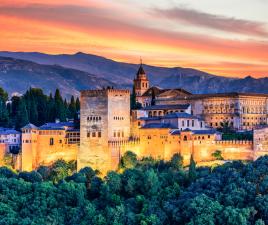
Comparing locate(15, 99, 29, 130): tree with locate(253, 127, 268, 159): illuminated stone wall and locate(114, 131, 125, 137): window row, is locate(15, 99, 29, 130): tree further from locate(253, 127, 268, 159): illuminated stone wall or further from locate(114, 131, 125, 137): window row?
locate(253, 127, 268, 159): illuminated stone wall

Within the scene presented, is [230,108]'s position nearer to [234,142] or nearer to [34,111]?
[234,142]

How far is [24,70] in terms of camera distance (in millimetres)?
150250

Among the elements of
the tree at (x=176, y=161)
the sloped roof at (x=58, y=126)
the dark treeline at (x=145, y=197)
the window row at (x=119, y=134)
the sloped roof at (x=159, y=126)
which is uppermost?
the sloped roof at (x=159, y=126)

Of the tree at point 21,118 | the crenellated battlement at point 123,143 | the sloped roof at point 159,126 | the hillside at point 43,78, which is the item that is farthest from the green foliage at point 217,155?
the hillside at point 43,78

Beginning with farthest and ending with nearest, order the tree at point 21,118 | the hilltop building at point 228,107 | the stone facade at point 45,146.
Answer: the hilltop building at point 228,107 → the tree at point 21,118 → the stone facade at point 45,146

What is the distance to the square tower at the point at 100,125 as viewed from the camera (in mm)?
44594

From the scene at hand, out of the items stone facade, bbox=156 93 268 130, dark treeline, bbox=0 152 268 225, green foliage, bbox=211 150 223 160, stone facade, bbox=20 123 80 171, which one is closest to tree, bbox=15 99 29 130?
stone facade, bbox=20 123 80 171

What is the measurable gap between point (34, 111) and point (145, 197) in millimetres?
20970

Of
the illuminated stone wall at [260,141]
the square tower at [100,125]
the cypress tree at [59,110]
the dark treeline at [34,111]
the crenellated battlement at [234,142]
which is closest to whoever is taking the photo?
the illuminated stone wall at [260,141]

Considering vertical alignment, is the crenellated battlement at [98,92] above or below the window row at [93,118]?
above

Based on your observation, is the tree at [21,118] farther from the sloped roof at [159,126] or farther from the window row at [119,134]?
the sloped roof at [159,126]

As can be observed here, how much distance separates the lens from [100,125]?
45.2 m

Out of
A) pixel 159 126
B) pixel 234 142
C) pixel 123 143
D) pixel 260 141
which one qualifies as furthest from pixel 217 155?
pixel 123 143

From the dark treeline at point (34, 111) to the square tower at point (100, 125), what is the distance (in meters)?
6.34
